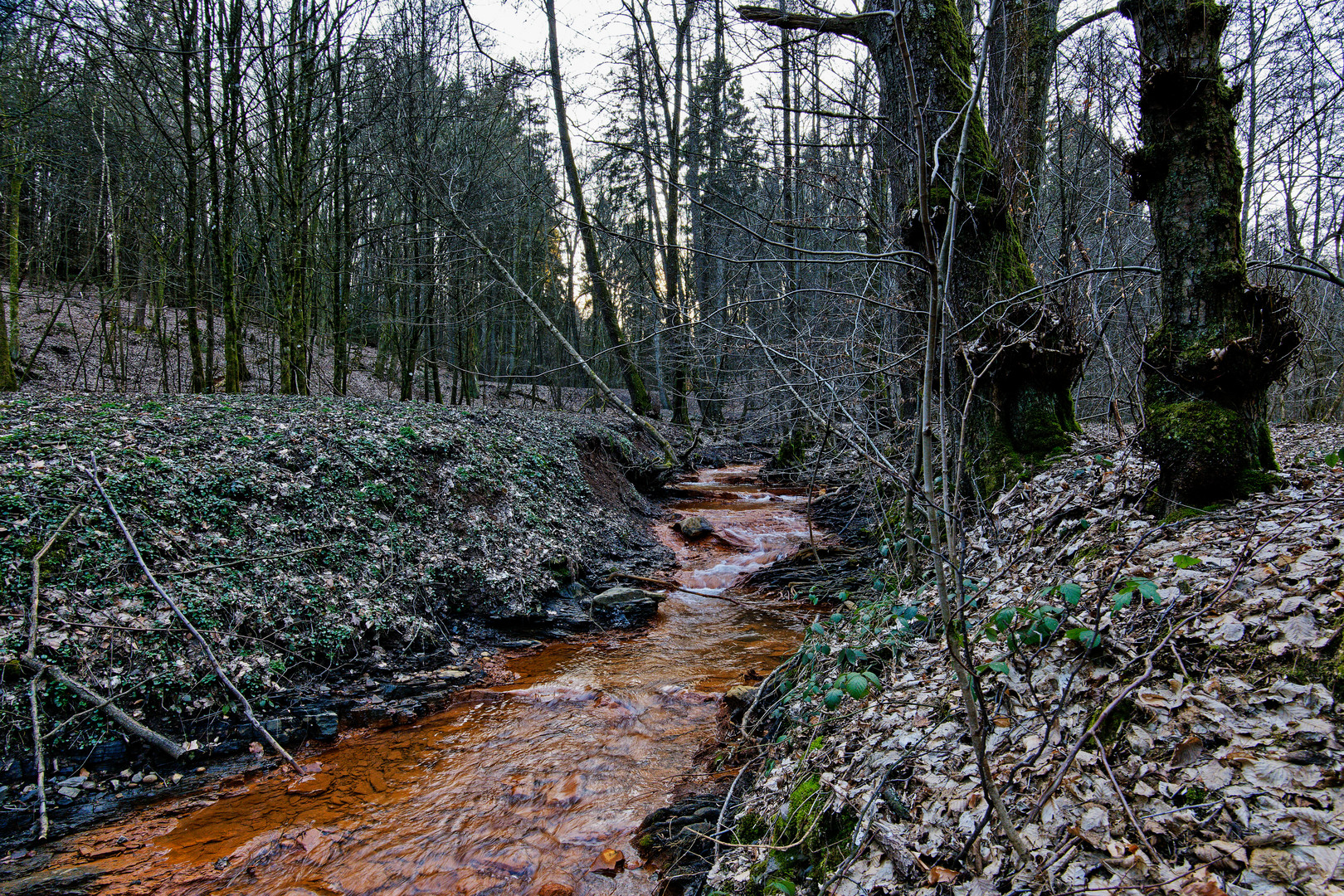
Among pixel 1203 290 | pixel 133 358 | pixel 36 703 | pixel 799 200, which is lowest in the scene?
pixel 36 703

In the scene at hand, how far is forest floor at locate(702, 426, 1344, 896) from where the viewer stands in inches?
62.3

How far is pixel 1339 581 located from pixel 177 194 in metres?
13.9

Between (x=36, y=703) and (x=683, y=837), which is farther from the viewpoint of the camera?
(x=36, y=703)

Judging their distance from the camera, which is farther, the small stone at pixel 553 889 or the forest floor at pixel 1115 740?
the small stone at pixel 553 889

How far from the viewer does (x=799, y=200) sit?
464 inches

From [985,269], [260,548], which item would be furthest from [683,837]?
[985,269]

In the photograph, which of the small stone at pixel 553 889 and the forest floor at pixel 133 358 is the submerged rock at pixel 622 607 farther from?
the forest floor at pixel 133 358

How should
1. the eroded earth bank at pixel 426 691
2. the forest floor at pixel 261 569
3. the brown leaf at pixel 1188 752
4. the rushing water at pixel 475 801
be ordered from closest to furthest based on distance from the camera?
1. the brown leaf at pixel 1188 752
2. the rushing water at pixel 475 801
3. the eroded earth bank at pixel 426 691
4. the forest floor at pixel 261 569

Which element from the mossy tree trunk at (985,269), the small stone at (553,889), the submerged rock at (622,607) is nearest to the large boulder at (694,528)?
the submerged rock at (622,607)

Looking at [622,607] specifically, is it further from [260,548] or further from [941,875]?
[941,875]

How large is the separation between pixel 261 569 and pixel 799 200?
35.7 ft

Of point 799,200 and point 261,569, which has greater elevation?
Answer: point 799,200

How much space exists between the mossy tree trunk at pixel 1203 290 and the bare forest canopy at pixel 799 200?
19 mm

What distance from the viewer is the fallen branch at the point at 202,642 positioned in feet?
12.4
